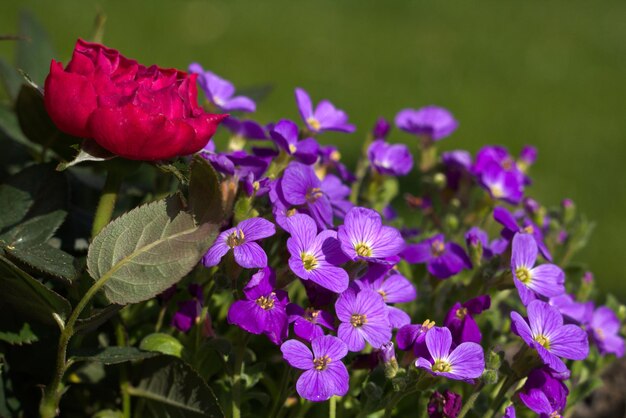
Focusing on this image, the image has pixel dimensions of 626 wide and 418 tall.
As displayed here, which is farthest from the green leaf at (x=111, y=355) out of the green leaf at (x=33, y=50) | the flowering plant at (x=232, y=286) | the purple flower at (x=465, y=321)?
the green leaf at (x=33, y=50)

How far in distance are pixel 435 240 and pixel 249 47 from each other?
2921 millimetres

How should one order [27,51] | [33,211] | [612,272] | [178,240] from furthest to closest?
1. [612,272]
2. [27,51]
3. [33,211]
4. [178,240]

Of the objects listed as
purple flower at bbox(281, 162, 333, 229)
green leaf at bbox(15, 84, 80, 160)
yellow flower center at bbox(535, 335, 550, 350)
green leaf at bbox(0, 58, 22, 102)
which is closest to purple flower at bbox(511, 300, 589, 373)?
yellow flower center at bbox(535, 335, 550, 350)

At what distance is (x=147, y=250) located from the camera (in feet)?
2.77

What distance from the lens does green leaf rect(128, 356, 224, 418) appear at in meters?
0.87

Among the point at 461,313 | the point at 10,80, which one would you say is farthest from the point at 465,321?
the point at 10,80

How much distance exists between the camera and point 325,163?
1182 millimetres

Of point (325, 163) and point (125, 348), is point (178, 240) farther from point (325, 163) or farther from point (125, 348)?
point (325, 163)

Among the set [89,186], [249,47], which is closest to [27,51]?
[89,186]

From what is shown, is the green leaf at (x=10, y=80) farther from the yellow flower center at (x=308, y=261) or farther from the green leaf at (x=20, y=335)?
the yellow flower center at (x=308, y=261)

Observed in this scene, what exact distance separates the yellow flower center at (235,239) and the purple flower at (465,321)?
0.25 m

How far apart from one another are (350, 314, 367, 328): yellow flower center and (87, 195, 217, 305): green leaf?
17 centimetres

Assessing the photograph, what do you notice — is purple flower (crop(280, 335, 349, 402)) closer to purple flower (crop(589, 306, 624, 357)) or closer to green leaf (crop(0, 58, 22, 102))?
purple flower (crop(589, 306, 624, 357))

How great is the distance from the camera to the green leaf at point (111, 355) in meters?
0.84
